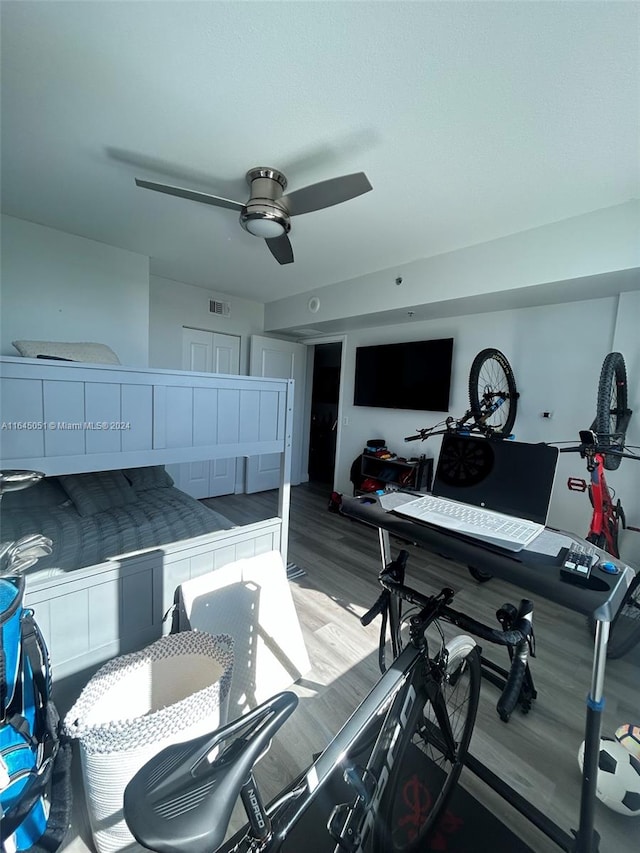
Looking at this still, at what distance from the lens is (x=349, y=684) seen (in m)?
1.66

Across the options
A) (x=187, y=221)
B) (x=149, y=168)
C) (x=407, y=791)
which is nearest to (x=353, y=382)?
(x=187, y=221)

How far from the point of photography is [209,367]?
432 cm

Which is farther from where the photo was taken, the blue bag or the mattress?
the mattress

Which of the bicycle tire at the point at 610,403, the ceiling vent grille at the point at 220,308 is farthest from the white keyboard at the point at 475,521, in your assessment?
the ceiling vent grille at the point at 220,308

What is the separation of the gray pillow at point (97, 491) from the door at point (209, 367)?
4.79ft

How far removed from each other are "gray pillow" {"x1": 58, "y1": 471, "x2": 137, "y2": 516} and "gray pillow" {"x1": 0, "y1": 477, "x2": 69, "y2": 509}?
7cm

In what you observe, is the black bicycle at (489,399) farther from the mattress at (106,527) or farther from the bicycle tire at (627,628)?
the mattress at (106,527)

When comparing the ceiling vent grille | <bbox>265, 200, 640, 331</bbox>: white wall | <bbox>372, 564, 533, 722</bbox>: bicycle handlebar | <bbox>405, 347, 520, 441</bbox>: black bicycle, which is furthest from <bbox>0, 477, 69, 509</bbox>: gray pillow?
<bbox>265, 200, 640, 331</bbox>: white wall

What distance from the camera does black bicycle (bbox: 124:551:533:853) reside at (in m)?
0.55

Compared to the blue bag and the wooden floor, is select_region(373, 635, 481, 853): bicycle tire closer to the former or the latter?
the wooden floor

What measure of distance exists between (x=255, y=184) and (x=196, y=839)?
7.76 ft

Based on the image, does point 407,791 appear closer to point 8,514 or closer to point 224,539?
point 224,539

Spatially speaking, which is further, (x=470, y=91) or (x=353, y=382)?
(x=353, y=382)

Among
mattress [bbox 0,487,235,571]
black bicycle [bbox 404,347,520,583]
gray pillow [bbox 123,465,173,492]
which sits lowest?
mattress [bbox 0,487,235,571]
